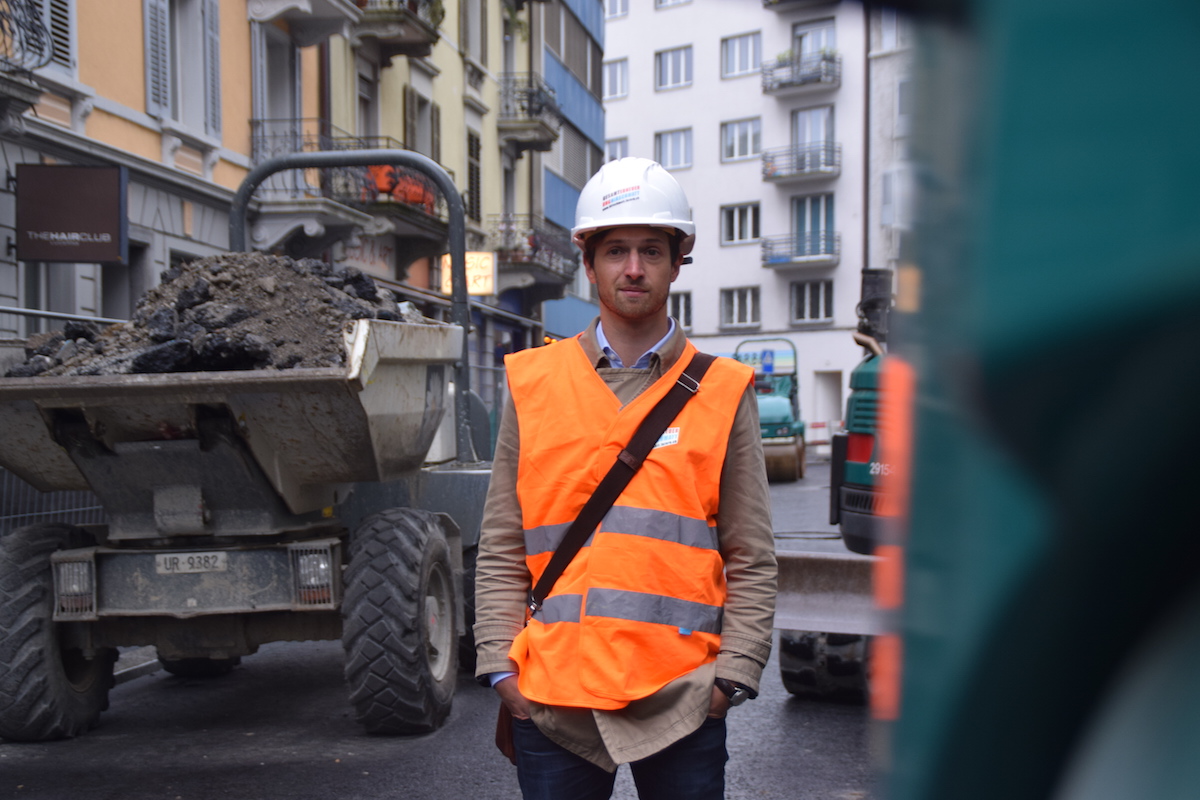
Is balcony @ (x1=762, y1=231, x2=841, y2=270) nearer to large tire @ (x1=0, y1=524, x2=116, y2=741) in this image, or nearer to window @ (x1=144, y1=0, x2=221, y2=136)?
window @ (x1=144, y1=0, x2=221, y2=136)

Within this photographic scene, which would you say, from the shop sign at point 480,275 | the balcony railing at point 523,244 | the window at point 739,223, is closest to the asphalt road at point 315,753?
the shop sign at point 480,275

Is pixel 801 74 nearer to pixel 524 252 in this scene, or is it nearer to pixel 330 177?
pixel 524 252

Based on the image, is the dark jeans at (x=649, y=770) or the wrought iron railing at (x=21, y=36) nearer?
→ the dark jeans at (x=649, y=770)

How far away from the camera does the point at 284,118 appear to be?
62.0 ft

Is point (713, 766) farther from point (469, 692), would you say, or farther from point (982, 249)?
point (469, 692)

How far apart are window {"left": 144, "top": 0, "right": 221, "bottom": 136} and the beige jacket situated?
1403 centimetres

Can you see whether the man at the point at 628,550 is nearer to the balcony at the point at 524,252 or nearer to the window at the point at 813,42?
the balcony at the point at 524,252

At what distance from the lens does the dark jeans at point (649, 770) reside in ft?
7.51

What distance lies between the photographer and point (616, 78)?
5388cm

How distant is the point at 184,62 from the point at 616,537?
15.8 metres

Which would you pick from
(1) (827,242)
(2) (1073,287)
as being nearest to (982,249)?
(2) (1073,287)

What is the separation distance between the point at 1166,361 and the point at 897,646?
0.24m

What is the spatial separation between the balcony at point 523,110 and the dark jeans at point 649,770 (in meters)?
28.4

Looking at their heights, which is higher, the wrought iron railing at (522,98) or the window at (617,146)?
the window at (617,146)
